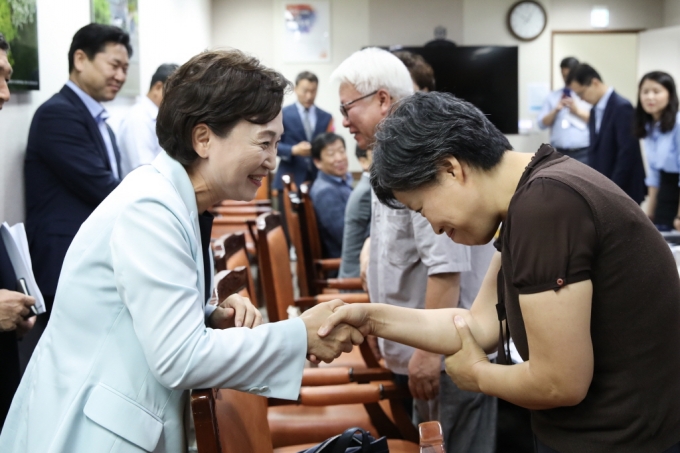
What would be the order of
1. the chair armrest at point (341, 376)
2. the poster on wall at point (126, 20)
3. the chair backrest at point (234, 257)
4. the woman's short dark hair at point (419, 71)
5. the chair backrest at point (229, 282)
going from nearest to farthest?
the chair backrest at point (229, 282)
the chair backrest at point (234, 257)
the chair armrest at point (341, 376)
the woman's short dark hair at point (419, 71)
the poster on wall at point (126, 20)

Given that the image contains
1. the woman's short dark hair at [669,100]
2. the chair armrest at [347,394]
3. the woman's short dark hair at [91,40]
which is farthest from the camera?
the woman's short dark hair at [669,100]

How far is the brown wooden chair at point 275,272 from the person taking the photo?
2.21 metres

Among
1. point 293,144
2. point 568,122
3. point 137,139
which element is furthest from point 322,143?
point 568,122

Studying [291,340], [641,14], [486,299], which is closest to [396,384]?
[486,299]

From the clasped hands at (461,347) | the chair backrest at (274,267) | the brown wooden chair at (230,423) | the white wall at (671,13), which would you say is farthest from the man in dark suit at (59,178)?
the white wall at (671,13)

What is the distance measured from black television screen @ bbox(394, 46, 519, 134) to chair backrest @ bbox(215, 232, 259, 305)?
6504 mm

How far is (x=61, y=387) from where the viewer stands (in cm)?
114

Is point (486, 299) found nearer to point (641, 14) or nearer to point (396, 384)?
point (396, 384)

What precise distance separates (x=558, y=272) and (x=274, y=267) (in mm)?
1388

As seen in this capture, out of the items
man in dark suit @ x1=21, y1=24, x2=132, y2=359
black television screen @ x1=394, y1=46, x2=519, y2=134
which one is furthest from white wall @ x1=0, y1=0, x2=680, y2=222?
man in dark suit @ x1=21, y1=24, x2=132, y2=359

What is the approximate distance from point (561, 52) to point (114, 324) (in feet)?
27.4

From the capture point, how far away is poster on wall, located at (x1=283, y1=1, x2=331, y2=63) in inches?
328

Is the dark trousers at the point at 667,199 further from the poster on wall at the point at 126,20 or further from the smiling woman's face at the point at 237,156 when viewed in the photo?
the smiling woman's face at the point at 237,156

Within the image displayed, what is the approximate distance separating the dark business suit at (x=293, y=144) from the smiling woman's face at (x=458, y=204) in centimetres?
528
